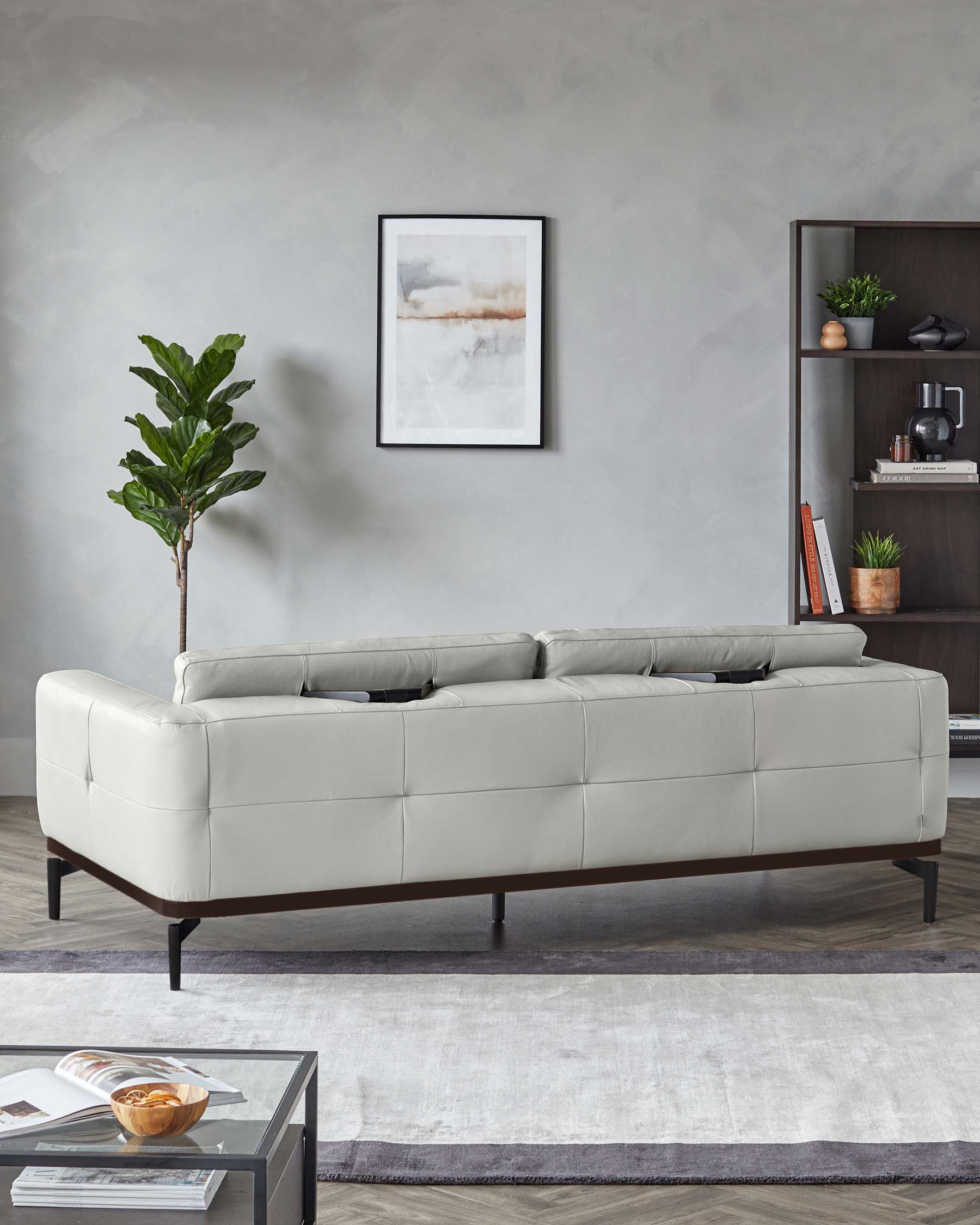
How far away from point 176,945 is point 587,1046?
3.04 ft

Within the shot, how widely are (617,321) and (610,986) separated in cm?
300

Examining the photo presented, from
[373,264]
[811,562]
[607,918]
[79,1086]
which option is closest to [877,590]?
[811,562]

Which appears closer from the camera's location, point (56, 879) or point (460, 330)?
point (56, 879)

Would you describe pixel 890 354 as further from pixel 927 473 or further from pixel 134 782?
pixel 134 782

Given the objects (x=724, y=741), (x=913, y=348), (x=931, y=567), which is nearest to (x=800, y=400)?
(x=913, y=348)

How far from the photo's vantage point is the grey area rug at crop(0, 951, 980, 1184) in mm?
2236

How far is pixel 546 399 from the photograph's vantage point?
5.33 m

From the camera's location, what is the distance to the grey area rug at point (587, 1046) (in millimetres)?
2236

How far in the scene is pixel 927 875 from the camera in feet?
11.6

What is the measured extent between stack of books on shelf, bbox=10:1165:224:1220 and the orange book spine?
389 cm

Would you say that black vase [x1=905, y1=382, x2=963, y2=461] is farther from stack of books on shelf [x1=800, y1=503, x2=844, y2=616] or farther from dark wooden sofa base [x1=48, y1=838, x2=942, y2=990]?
dark wooden sofa base [x1=48, y1=838, x2=942, y2=990]

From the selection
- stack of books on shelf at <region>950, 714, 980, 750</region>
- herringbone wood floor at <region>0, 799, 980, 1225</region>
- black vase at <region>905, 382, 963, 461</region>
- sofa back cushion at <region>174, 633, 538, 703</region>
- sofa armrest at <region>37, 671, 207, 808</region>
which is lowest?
herringbone wood floor at <region>0, 799, 980, 1225</region>

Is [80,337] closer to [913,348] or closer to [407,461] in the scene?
[407,461]

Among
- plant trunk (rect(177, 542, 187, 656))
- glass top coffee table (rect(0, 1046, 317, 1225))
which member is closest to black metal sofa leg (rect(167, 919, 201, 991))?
glass top coffee table (rect(0, 1046, 317, 1225))
